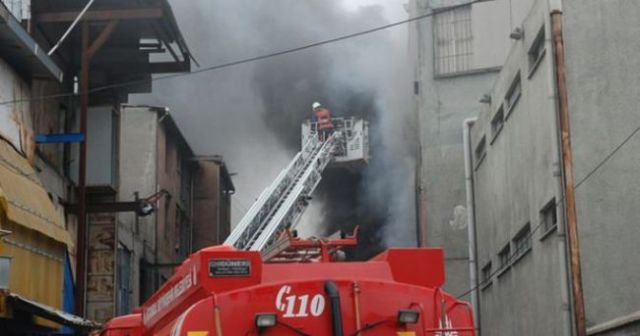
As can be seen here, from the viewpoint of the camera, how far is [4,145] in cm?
1410

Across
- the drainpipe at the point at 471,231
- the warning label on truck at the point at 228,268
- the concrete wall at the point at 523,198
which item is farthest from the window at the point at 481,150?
the warning label on truck at the point at 228,268

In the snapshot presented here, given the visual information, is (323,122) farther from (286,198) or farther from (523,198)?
(523,198)

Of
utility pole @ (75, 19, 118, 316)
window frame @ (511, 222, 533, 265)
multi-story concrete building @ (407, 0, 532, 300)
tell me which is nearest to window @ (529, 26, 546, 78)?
window frame @ (511, 222, 533, 265)

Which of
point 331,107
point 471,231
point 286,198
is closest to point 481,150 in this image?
point 471,231

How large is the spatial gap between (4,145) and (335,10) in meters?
15.3

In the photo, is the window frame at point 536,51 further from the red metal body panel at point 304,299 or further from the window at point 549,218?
the red metal body panel at point 304,299

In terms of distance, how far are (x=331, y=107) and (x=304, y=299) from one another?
79.4 ft

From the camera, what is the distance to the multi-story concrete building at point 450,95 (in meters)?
24.1

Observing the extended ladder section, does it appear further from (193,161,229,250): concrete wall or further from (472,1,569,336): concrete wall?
(193,161,229,250): concrete wall

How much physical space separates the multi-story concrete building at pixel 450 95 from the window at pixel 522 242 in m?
5.58

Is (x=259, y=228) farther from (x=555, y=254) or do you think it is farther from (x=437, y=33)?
(x=555, y=254)

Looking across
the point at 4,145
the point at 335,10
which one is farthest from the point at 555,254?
the point at 335,10

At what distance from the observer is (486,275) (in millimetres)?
21984

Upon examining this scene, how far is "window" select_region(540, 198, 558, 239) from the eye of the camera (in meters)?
15.1
